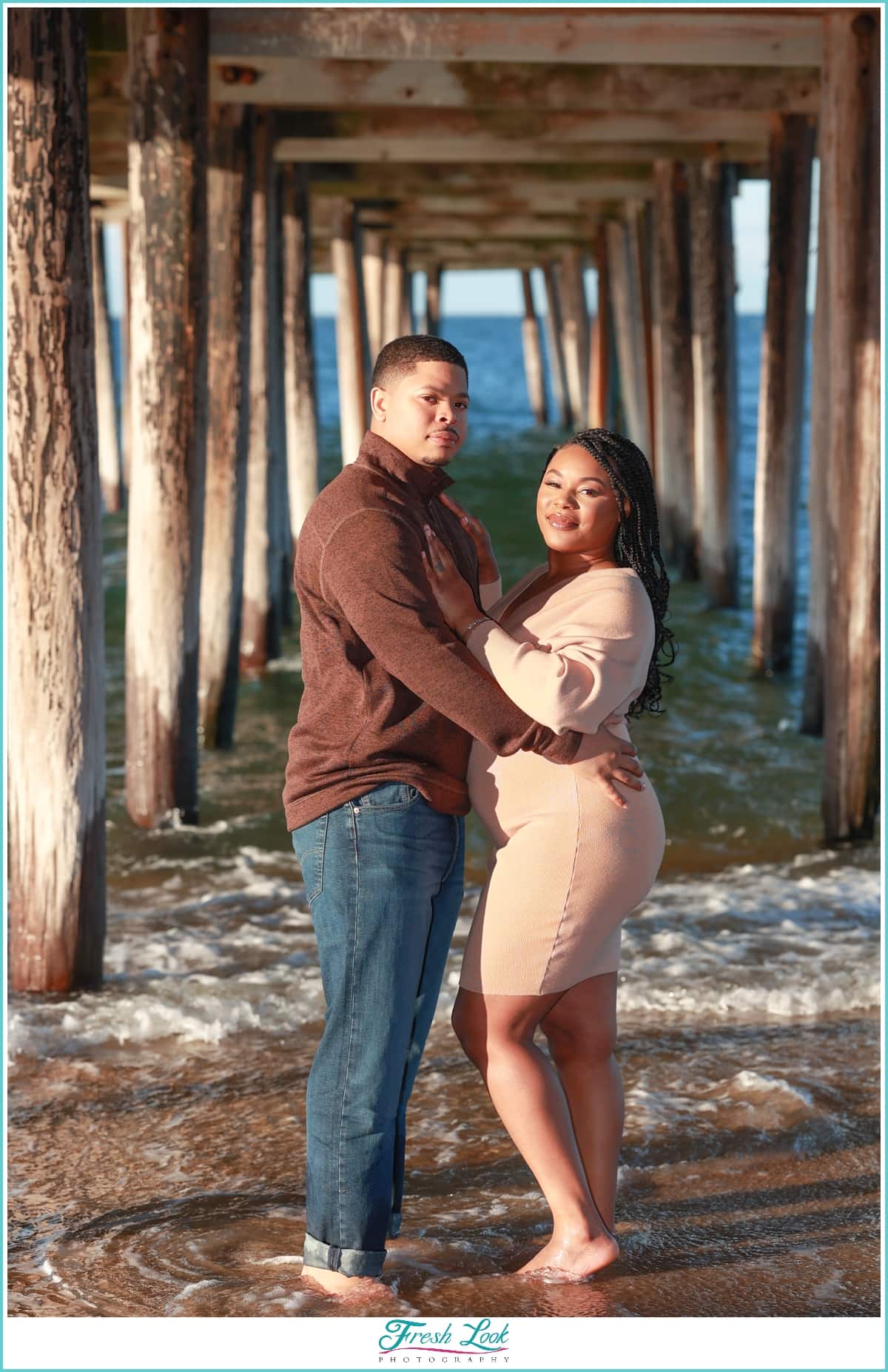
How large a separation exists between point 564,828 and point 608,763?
0.45 feet

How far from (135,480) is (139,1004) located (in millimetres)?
2435

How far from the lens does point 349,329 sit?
537 inches

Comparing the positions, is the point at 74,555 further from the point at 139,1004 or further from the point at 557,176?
the point at 557,176

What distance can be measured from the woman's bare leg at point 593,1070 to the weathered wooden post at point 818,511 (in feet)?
14.5

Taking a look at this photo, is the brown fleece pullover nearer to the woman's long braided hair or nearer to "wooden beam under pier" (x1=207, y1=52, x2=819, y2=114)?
the woman's long braided hair

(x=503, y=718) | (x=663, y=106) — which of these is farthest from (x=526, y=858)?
(x=663, y=106)

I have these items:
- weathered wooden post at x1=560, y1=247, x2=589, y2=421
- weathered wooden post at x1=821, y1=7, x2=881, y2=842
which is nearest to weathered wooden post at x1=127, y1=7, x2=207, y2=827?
weathered wooden post at x1=821, y1=7, x2=881, y2=842

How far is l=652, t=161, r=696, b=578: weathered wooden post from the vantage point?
11.5m

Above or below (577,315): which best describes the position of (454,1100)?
below

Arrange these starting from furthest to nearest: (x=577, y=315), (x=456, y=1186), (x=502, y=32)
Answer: (x=577, y=315) < (x=502, y=32) < (x=456, y=1186)

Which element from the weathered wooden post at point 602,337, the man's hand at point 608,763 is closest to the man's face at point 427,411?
the man's hand at point 608,763

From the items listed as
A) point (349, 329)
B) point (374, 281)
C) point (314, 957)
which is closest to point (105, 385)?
point (349, 329)

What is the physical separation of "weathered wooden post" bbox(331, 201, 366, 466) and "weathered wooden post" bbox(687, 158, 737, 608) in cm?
331

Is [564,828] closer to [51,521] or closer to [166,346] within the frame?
[51,521]
